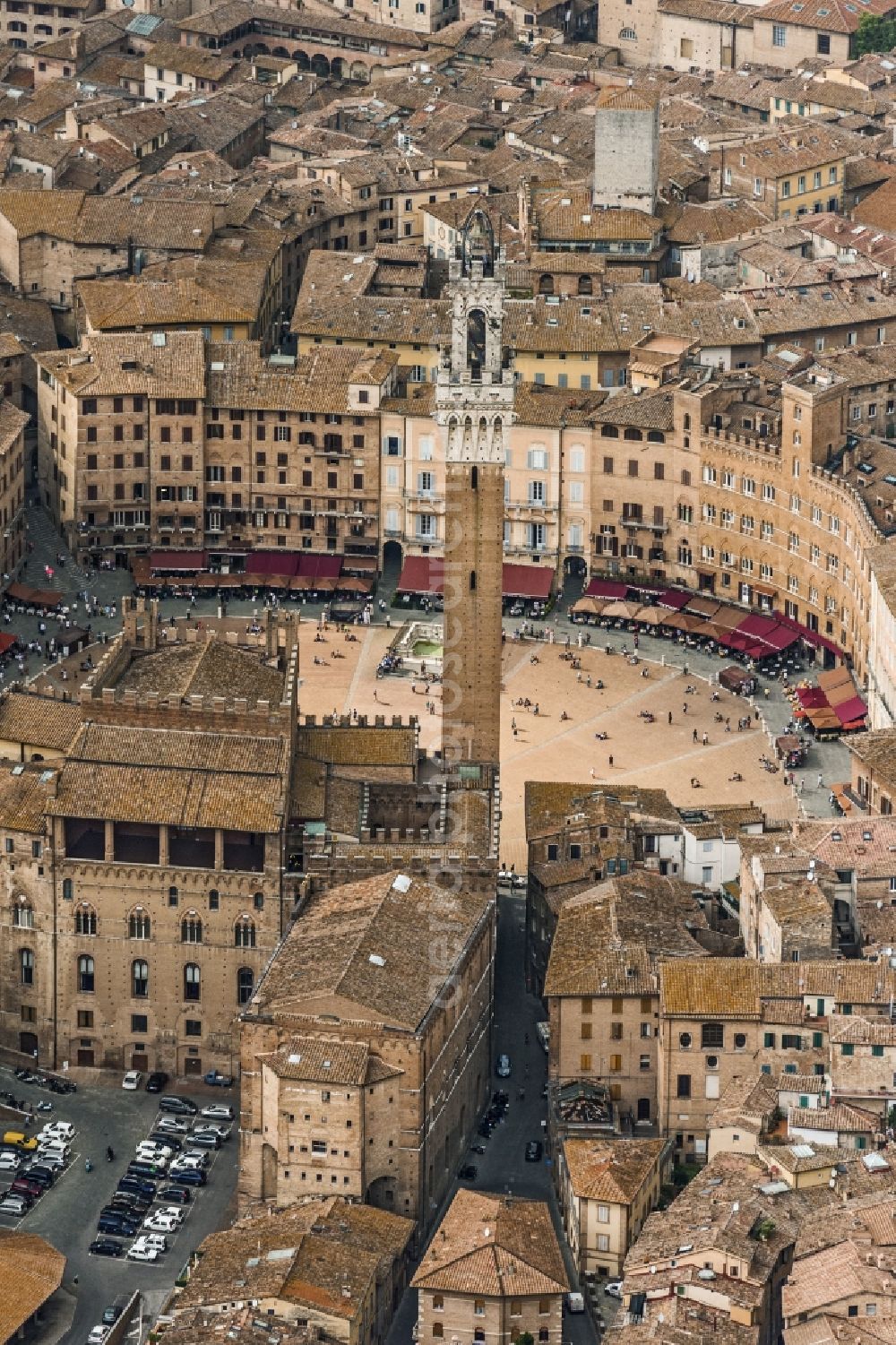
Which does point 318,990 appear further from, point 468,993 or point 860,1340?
point 860,1340

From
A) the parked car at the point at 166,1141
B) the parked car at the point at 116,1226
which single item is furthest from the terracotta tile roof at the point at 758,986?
the parked car at the point at 116,1226

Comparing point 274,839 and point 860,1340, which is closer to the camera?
point 860,1340

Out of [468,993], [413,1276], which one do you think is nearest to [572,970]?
[468,993]

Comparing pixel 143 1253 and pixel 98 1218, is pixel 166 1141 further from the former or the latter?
pixel 143 1253

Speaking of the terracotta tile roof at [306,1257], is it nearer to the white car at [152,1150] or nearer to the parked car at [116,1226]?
the parked car at [116,1226]

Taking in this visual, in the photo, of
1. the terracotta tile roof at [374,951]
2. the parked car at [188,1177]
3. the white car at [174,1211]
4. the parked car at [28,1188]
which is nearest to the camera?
the terracotta tile roof at [374,951]

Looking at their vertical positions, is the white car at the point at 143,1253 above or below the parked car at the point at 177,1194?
above

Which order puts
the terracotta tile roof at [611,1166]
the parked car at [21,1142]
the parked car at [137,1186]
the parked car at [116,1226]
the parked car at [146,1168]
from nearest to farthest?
the terracotta tile roof at [611,1166] → the parked car at [116,1226] → the parked car at [137,1186] → the parked car at [146,1168] → the parked car at [21,1142]

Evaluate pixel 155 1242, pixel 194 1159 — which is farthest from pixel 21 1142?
pixel 155 1242
